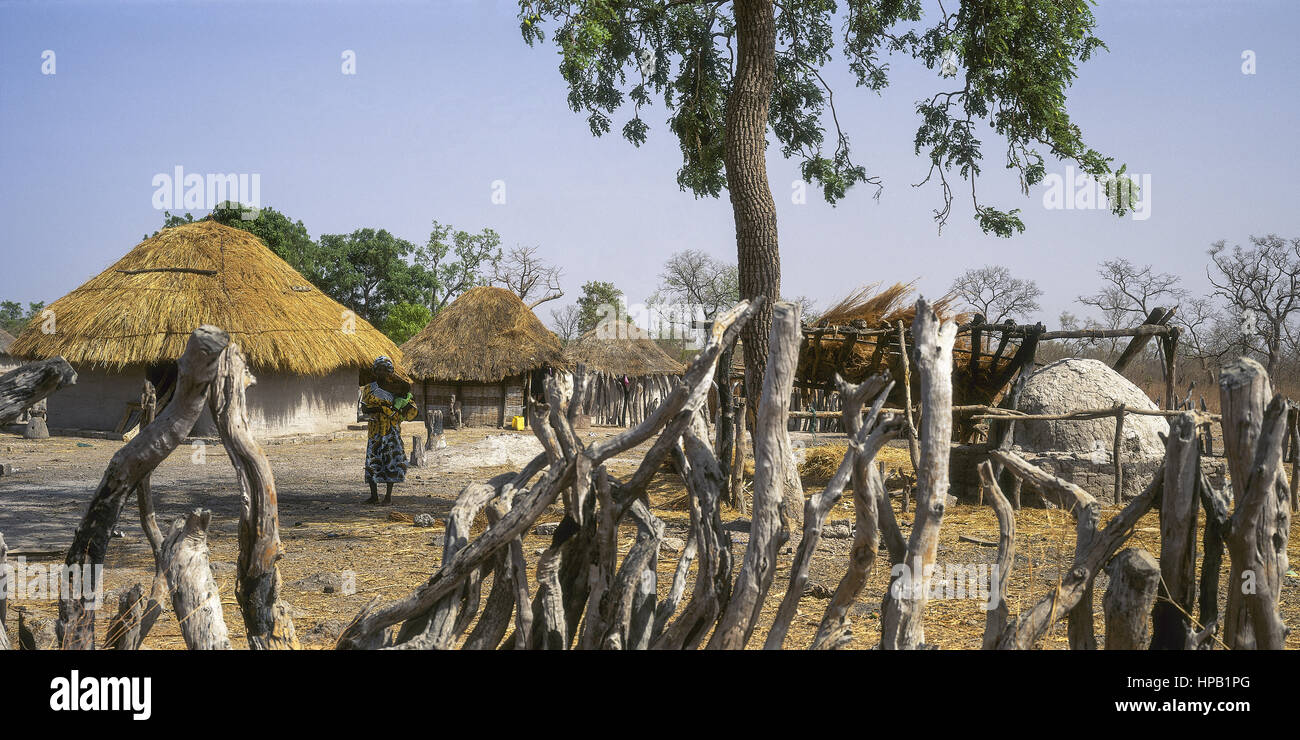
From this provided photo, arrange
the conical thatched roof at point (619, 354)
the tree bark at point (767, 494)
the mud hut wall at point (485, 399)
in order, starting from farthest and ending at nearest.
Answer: the conical thatched roof at point (619, 354)
the mud hut wall at point (485, 399)
the tree bark at point (767, 494)

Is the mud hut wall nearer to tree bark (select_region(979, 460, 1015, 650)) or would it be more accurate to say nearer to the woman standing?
the woman standing

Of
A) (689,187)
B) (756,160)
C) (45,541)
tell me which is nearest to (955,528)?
(756,160)

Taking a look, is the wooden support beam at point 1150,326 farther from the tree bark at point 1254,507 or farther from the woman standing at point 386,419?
the woman standing at point 386,419

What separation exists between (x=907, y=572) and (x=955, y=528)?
235 inches

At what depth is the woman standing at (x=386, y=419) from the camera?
9.28 m

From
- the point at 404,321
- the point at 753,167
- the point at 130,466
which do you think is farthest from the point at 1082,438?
the point at 404,321

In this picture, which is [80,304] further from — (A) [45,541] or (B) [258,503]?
(B) [258,503]

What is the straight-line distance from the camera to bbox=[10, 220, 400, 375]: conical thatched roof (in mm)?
17828

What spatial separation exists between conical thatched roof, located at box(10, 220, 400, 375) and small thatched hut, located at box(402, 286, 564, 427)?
85.1 inches

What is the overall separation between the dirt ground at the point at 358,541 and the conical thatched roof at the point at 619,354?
12331 millimetres

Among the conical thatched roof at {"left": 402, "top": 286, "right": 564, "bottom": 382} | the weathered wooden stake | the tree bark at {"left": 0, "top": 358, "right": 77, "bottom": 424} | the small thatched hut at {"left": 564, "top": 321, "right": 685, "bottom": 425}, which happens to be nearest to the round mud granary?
the weathered wooden stake

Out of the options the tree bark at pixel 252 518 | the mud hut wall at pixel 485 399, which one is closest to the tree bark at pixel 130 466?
the tree bark at pixel 252 518

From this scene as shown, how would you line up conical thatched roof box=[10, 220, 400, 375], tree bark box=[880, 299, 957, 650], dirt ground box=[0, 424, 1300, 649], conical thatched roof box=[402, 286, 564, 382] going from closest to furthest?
tree bark box=[880, 299, 957, 650]
dirt ground box=[0, 424, 1300, 649]
conical thatched roof box=[10, 220, 400, 375]
conical thatched roof box=[402, 286, 564, 382]

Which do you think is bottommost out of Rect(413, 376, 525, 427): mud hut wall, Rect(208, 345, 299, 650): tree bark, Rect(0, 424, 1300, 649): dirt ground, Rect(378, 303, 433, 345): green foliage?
Rect(0, 424, 1300, 649): dirt ground
